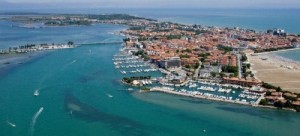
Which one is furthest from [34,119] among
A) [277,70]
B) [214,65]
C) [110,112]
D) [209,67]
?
[277,70]

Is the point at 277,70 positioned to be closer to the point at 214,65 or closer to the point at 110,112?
the point at 214,65

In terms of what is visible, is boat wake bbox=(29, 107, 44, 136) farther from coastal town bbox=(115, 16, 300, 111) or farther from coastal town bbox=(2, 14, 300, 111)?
coastal town bbox=(115, 16, 300, 111)

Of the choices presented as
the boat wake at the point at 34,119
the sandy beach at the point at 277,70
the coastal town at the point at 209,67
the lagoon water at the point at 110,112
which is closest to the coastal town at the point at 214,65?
the coastal town at the point at 209,67

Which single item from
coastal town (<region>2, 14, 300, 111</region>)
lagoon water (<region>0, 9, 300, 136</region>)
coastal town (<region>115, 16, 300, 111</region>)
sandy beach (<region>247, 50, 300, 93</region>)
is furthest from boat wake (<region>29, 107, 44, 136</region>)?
sandy beach (<region>247, 50, 300, 93</region>)

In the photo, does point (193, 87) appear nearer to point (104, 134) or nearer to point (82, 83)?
point (82, 83)

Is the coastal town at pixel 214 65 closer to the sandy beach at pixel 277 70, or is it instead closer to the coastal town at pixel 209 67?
the coastal town at pixel 209 67
